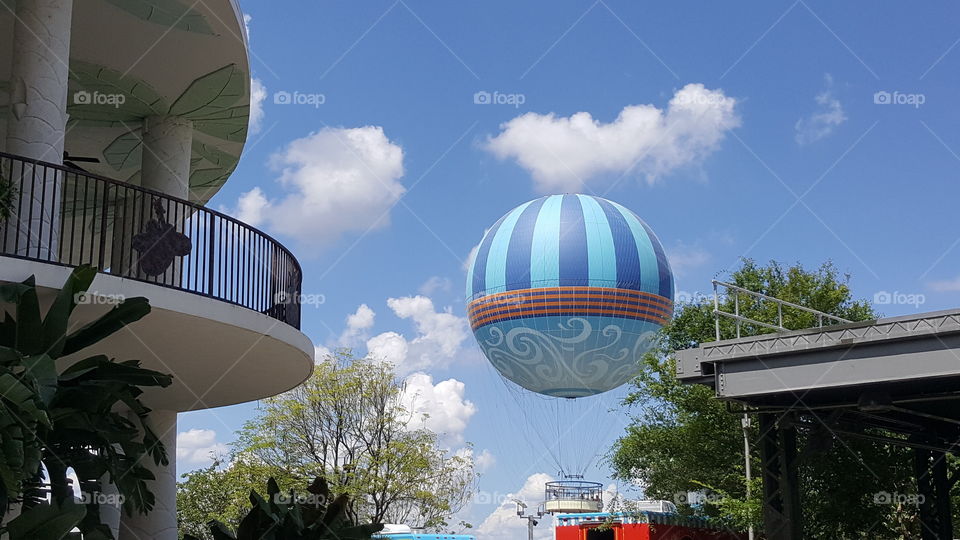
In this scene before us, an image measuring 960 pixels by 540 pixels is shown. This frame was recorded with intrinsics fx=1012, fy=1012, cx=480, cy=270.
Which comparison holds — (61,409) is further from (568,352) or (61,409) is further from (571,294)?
(568,352)

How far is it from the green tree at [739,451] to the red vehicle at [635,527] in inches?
36.7

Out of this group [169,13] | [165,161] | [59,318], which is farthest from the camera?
[165,161]

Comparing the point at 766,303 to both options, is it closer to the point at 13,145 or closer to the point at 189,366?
the point at 189,366

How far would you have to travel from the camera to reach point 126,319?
11.1 metres

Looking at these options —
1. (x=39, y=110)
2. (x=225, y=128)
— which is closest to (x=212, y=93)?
(x=225, y=128)

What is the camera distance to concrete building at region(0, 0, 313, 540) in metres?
12.9

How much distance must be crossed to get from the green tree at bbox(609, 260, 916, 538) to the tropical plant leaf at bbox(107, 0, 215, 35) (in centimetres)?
1610

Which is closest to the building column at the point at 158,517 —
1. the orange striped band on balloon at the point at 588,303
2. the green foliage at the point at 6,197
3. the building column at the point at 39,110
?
the building column at the point at 39,110

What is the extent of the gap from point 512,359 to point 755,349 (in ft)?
108

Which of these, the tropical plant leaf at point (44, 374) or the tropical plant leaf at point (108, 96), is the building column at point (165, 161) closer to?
the tropical plant leaf at point (108, 96)

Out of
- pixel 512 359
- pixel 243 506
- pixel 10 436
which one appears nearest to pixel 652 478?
pixel 512 359

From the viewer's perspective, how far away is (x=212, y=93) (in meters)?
18.4

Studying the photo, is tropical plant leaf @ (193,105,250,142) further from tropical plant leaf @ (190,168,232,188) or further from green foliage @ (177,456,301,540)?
green foliage @ (177,456,301,540)

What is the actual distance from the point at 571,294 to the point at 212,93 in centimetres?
2807
